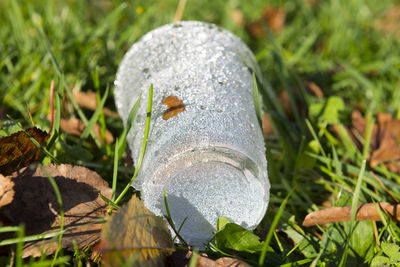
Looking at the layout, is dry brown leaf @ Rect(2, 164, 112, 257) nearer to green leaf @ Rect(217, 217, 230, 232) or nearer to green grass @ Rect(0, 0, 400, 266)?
green grass @ Rect(0, 0, 400, 266)

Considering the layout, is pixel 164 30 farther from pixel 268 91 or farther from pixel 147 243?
pixel 147 243

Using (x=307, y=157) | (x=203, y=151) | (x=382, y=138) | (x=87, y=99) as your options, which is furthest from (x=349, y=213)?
(x=87, y=99)

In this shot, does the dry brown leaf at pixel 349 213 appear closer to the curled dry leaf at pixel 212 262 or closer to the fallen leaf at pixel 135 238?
the curled dry leaf at pixel 212 262

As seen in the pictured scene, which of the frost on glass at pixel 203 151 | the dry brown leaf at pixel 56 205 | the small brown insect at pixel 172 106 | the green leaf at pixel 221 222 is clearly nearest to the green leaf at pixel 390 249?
the frost on glass at pixel 203 151

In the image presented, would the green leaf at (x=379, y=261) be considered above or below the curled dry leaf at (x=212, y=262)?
below

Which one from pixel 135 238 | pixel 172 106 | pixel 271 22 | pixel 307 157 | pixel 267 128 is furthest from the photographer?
pixel 271 22

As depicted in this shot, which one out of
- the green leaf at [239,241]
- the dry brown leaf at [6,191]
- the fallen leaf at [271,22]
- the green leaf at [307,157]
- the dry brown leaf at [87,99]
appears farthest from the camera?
the fallen leaf at [271,22]

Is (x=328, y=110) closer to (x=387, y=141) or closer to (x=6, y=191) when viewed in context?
(x=387, y=141)
